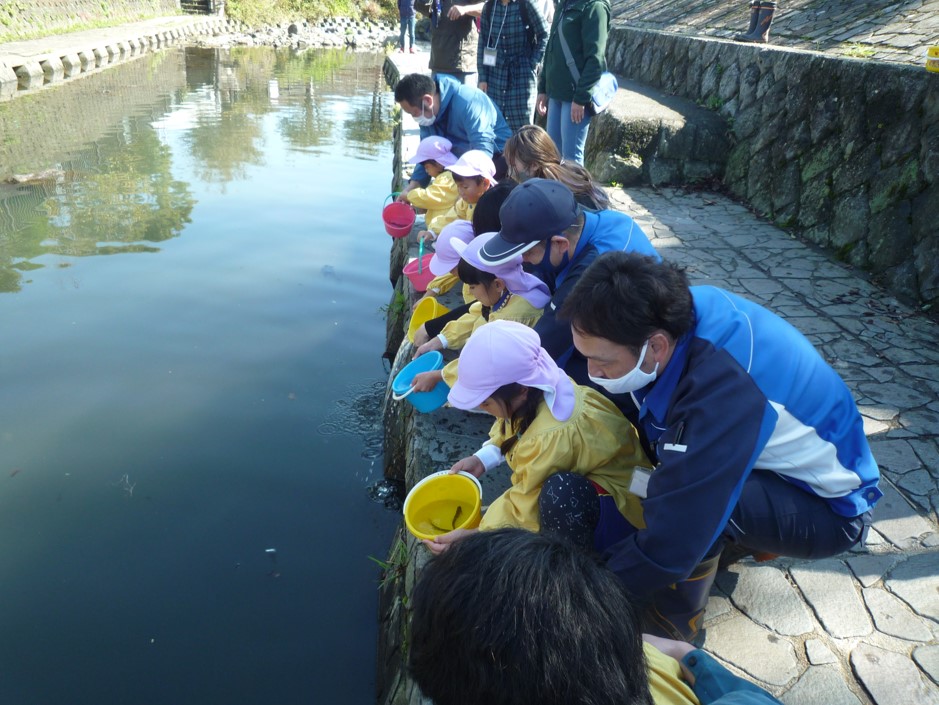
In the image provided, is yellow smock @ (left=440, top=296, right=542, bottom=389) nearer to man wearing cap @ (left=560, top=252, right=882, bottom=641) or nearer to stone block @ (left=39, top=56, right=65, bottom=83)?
man wearing cap @ (left=560, top=252, right=882, bottom=641)

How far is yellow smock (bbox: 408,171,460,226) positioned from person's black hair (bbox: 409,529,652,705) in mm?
4243

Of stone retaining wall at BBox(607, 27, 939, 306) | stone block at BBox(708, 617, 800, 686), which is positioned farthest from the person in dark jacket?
stone block at BBox(708, 617, 800, 686)

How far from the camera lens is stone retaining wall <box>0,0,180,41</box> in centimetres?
1711

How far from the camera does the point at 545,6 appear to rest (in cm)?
558

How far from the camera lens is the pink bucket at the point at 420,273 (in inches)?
173

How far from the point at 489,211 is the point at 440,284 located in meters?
0.92

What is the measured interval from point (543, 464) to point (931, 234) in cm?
364

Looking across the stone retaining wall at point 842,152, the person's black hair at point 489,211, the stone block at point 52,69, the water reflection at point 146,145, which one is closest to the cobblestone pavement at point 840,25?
the stone retaining wall at point 842,152

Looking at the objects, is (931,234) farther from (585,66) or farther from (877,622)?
A: (877,622)

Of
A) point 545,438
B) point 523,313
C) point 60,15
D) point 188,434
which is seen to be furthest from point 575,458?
point 60,15

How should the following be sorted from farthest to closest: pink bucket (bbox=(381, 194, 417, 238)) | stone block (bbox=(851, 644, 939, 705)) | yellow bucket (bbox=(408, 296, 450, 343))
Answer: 1. pink bucket (bbox=(381, 194, 417, 238))
2. yellow bucket (bbox=(408, 296, 450, 343))
3. stone block (bbox=(851, 644, 939, 705))

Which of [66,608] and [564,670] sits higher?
[564,670]

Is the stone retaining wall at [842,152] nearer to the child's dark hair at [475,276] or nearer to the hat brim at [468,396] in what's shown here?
the child's dark hair at [475,276]

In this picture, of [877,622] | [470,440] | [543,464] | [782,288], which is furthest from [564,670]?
[782,288]
